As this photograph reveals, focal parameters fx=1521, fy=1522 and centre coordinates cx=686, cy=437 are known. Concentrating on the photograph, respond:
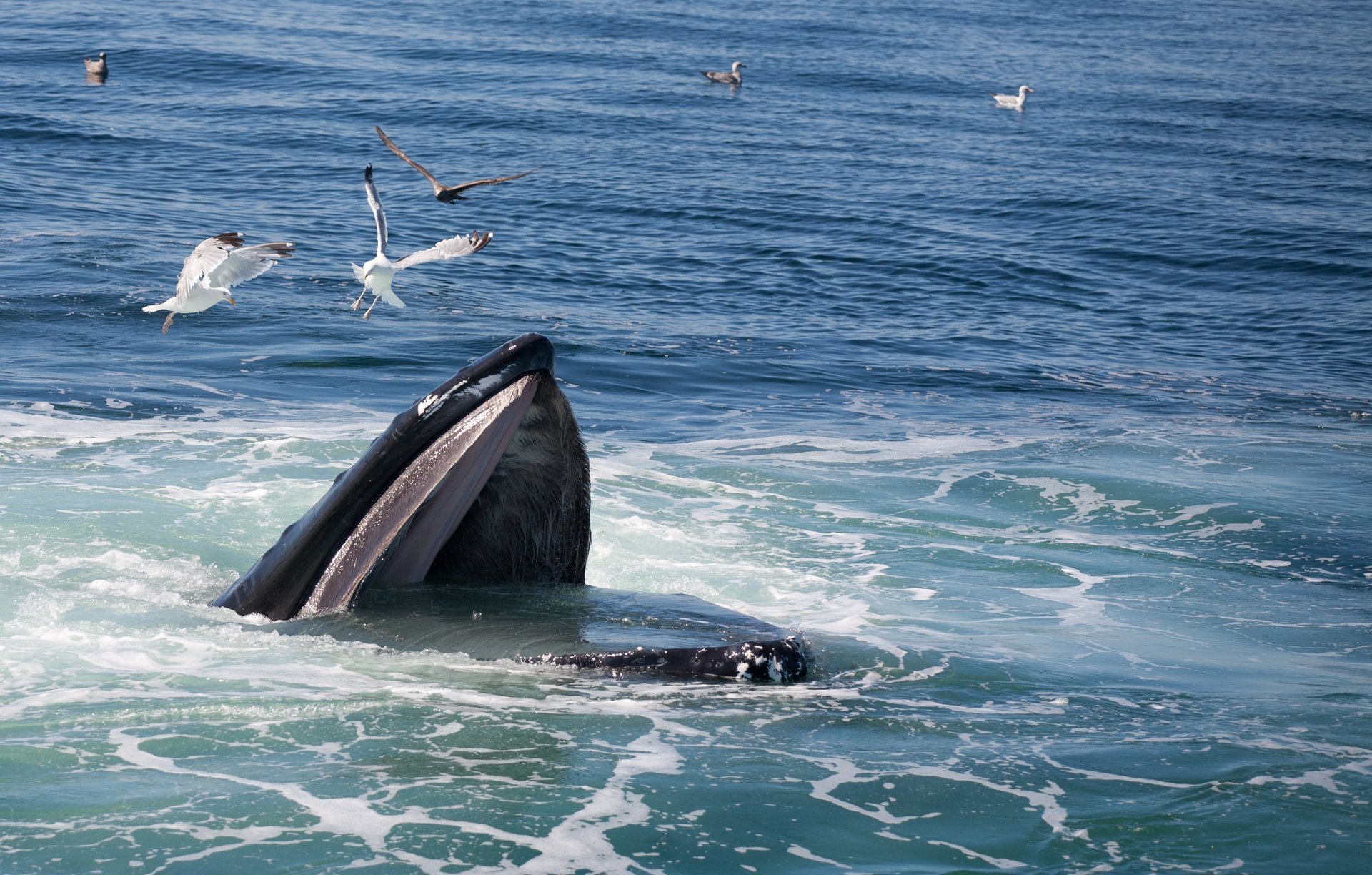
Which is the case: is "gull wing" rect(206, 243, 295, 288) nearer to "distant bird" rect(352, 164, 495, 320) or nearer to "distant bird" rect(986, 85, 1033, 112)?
"distant bird" rect(352, 164, 495, 320)

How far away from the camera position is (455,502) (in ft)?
23.3

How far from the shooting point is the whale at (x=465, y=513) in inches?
Result: 270

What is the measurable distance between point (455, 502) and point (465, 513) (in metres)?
0.29

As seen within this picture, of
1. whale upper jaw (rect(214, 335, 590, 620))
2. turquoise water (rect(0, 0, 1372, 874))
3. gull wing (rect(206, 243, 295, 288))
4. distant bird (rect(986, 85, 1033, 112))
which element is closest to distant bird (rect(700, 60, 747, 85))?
turquoise water (rect(0, 0, 1372, 874))

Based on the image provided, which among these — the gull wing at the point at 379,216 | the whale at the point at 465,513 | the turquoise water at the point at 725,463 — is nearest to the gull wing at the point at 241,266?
the gull wing at the point at 379,216

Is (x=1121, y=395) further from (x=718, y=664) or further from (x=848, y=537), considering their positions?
(x=718, y=664)

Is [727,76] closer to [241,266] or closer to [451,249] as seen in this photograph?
[241,266]

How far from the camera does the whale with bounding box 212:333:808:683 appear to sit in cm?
686

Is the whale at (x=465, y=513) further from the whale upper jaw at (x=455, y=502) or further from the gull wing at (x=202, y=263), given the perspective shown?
the gull wing at (x=202, y=263)

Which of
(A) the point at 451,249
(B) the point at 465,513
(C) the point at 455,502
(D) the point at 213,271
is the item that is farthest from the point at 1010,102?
(C) the point at 455,502

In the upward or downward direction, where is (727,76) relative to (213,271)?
upward

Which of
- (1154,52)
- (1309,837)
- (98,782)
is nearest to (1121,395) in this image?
(1309,837)

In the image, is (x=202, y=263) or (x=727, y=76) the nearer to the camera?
(x=202, y=263)

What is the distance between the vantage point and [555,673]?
7164mm
